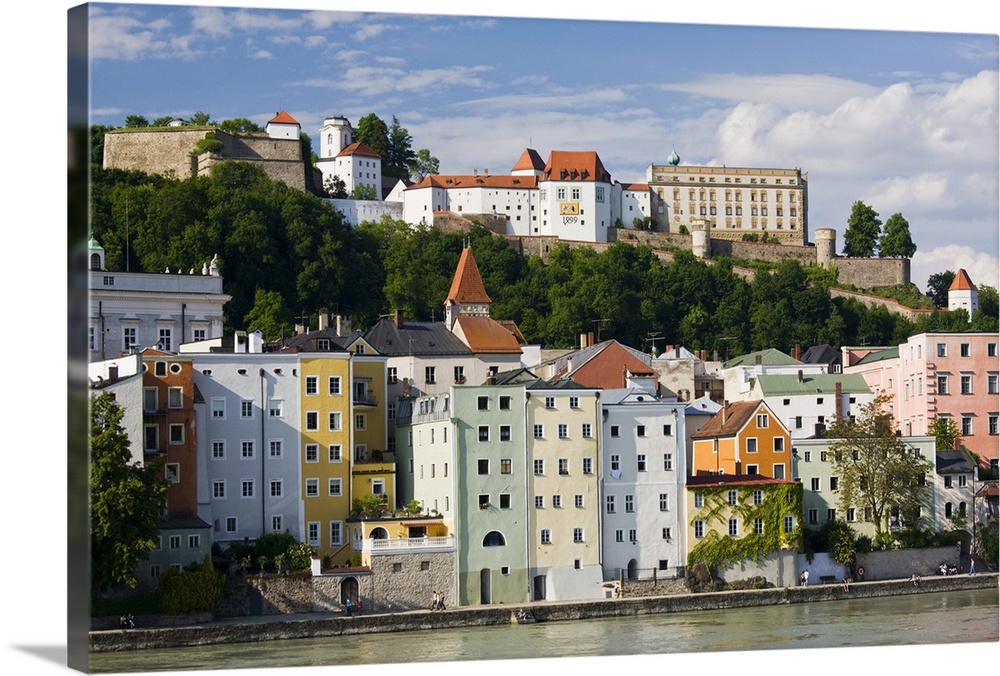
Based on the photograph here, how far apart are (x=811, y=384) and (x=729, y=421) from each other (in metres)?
7.84

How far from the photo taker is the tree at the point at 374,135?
89.1 metres

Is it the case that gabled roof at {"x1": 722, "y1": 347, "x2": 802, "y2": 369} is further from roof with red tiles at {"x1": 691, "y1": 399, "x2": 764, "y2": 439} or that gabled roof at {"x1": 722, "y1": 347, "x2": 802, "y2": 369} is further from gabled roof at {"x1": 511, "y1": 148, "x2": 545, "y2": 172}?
gabled roof at {"x1": 511, "y1": 148, "x2": 545, "y2": 172}

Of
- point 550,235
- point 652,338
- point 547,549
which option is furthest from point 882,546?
point 550,235

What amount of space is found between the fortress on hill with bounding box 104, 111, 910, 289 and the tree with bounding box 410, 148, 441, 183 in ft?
8.15

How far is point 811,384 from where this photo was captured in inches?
1885

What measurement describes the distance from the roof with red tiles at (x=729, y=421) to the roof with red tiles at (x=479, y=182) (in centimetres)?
4217

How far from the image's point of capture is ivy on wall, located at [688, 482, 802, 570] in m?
36.6

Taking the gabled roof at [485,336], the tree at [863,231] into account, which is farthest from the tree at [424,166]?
the gabled roof at [485,336]

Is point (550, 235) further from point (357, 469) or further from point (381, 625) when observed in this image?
point (381, 625)

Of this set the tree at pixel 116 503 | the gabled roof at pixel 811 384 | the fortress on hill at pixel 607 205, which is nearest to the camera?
the tree at pixel 116 503

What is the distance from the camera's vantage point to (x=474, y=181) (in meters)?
84.8

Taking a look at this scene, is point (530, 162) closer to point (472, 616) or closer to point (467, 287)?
point (467, 287)

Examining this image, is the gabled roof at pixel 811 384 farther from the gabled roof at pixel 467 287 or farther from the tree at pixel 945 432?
the gabled roof at pixel 467 287

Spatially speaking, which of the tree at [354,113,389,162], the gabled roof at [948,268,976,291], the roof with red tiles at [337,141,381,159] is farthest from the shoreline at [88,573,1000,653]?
the tree at [354,113,389,162]
